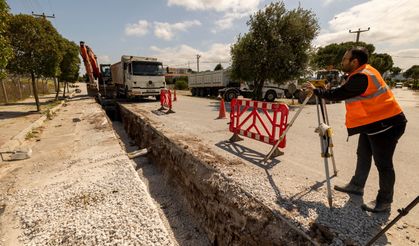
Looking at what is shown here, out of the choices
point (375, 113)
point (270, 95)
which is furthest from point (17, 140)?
point (270, 95)

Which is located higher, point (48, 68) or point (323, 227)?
point (48, 68)

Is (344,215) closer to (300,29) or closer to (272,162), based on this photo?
(272,162)

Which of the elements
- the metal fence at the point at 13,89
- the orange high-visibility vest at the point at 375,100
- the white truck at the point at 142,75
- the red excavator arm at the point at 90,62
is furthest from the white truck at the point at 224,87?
the orange high-visibility vest at the point at 375,100

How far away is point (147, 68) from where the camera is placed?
14.9 metres

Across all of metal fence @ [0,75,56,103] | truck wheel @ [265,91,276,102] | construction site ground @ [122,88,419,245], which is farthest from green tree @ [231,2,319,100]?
metal fence @ [0,75,56,103]

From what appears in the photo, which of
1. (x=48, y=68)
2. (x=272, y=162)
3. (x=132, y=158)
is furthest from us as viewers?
(x=48, y=68)

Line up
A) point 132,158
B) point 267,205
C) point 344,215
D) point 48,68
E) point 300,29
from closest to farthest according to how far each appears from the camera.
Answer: point 344,215
point 267,205
point 132,158
point 48,68
point 300,29

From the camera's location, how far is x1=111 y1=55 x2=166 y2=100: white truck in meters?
14.5

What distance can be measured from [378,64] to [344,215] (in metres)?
55.7

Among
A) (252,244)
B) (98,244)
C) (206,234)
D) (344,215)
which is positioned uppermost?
(344,215)

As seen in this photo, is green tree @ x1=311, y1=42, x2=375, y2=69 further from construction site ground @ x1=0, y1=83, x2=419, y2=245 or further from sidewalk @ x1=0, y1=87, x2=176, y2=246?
sidewalk @ x1=0, y1=87, x2=176, y2=246

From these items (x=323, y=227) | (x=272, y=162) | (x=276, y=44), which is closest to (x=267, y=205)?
(x=323, y=227)

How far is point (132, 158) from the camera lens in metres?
6.44

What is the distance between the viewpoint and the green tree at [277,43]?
14.2 metres
